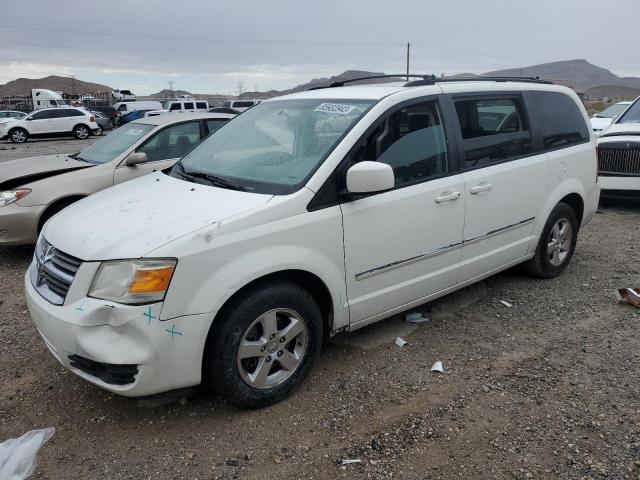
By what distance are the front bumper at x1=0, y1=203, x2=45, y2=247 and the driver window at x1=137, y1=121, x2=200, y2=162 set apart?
1369 mm

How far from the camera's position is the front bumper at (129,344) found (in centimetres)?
262

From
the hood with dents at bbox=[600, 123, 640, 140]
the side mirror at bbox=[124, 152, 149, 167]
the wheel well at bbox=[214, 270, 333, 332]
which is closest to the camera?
the wheel well at bbox=[214, 270, 333, 332]

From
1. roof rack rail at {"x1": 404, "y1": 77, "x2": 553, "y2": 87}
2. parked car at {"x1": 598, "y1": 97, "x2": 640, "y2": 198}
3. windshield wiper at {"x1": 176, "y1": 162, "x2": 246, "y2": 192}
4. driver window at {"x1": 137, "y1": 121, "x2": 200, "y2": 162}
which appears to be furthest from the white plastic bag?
parked car at {"x1": 598, "y1": 97, "x2": 640, "y2": 198}

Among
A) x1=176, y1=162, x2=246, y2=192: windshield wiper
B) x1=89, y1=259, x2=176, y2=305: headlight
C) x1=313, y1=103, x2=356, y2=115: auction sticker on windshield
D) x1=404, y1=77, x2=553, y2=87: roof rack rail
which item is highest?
x1=404, y1=77, x2=553, y2=87: roof rack rail

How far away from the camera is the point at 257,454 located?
9.03 feet

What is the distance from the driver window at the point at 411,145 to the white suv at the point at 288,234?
0.03 ft

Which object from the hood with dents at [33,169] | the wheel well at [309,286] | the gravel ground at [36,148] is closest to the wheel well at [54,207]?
the hood with dents at [33,169]

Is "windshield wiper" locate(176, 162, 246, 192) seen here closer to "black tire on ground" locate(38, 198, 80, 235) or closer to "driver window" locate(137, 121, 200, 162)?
"black tire on ground" locate(38, 198, 80, 235)

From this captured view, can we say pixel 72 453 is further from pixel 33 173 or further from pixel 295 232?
pixel 33 173

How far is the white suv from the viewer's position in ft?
8.77

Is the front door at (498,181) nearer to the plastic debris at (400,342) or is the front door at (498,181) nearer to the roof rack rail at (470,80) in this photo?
the roof rack rail at (470,80)

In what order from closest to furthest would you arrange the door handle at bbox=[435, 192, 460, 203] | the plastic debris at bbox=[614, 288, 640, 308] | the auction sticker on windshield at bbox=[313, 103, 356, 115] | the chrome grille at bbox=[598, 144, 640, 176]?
the auction sticker on windshield at bbox=[313, 103, 356, 115] < the door handle at bbox=[435, 192, 460, 203] < the plastic debris at bbox=[614, 288, 640, 308] < the chrome grille at bbox=[598, 144, 640, 176]

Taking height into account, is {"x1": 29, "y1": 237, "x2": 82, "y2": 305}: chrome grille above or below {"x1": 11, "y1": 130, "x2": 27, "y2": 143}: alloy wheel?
above

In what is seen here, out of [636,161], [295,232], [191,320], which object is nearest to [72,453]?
[191,320]
